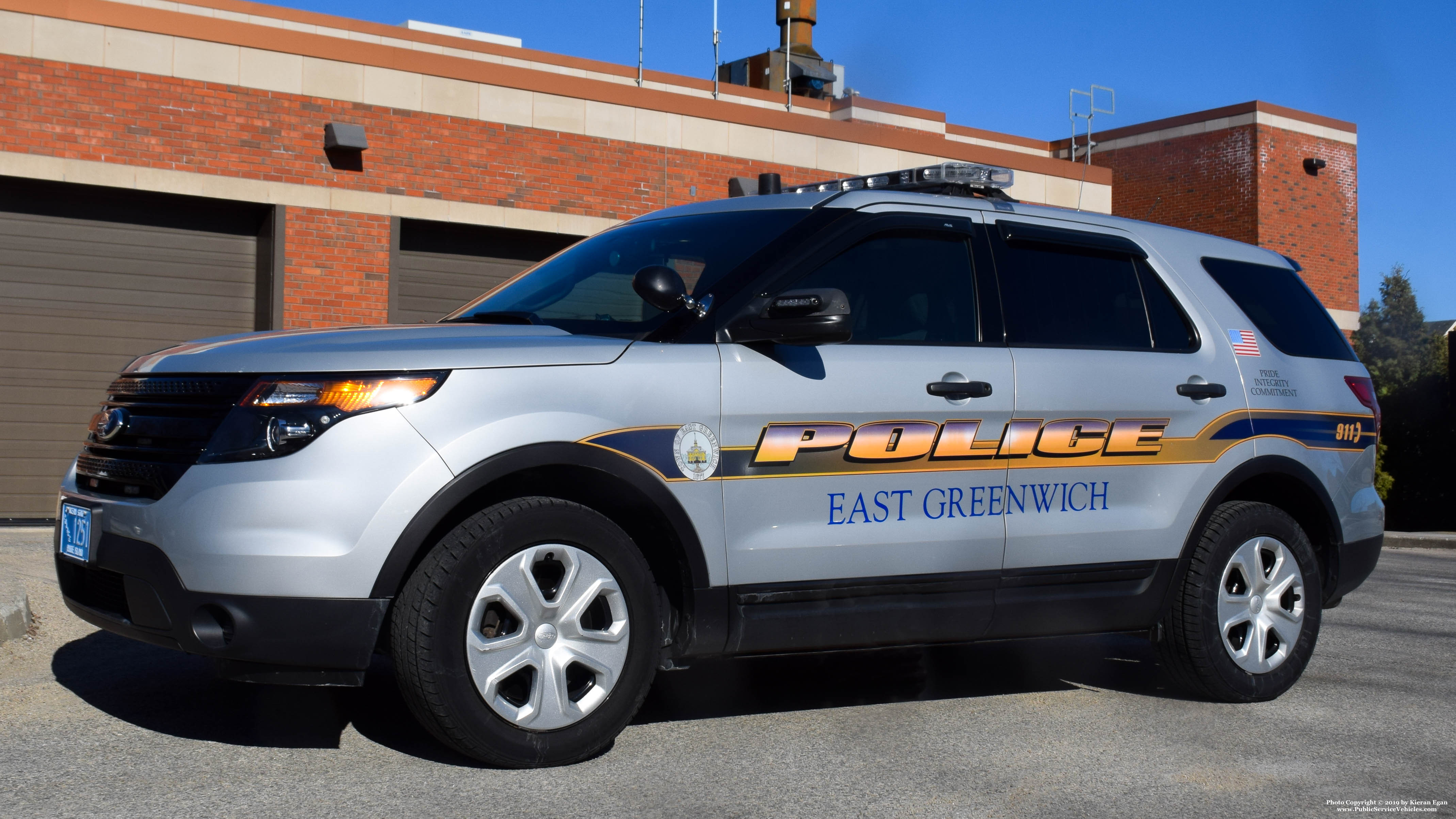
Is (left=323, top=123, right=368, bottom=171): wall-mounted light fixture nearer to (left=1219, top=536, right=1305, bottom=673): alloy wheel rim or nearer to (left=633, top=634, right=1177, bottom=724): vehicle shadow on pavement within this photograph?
(left=633, top=634, right=1177, bottom=724): vehicle shadow on pavement

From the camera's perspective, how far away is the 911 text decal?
457cm

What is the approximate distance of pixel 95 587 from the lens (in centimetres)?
417

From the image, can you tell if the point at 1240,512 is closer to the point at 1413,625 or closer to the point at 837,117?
the point at 1413,625

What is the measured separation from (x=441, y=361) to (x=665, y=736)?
5.34ft

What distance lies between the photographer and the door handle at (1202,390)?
5.40 m

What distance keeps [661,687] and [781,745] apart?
1067 millimetres

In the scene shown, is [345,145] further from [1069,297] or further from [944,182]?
[1069,297]

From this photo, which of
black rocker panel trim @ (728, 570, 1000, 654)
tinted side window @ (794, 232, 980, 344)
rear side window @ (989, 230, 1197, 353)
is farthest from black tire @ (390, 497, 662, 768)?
rear side window @ (989, 230, 1197, 353)

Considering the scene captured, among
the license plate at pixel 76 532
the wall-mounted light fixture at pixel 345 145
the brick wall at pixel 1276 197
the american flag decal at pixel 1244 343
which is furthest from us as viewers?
the brick wall at pixel 1276 197

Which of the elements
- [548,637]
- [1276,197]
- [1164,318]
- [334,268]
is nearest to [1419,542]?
[1276,197]

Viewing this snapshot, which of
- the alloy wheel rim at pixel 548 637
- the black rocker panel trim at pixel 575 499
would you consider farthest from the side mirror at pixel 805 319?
the alloy wheel rim at pixel 548 637

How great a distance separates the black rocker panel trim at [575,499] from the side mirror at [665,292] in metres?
0.56

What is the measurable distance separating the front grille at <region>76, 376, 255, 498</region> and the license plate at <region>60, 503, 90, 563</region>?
0.09 metres

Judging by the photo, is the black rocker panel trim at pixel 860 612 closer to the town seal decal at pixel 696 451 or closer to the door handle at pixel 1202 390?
the town seal decal at pixel 696 451
